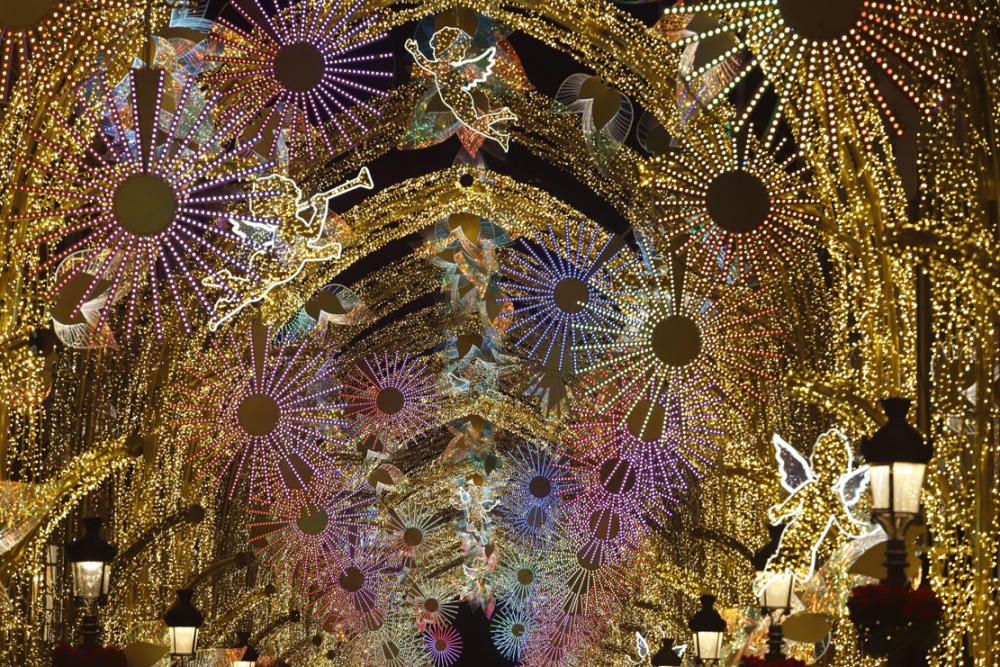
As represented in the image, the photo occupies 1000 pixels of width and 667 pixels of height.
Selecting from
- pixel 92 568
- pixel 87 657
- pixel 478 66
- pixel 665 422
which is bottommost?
pixel 87 657

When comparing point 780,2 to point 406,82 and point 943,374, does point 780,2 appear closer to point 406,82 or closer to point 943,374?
point 943,374

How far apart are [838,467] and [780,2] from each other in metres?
5.05

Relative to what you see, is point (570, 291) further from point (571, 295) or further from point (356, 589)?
point (356, 589)

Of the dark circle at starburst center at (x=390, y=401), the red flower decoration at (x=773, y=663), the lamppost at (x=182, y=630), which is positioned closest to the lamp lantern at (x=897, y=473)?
the red flower decoration at (x=773, y=663)

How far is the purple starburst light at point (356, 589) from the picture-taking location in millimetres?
27811

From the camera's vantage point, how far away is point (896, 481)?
697 cm

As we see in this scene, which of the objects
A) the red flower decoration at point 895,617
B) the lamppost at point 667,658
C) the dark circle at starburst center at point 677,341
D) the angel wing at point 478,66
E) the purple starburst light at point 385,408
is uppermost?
the angel wing at point 478,66

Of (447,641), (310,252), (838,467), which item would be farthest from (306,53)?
(447,641)

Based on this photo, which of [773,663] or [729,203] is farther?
[773,663]

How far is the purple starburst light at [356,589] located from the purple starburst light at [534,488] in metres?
3.31

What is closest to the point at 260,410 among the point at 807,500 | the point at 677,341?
the point at 677,341

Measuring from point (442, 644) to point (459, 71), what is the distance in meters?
31.5

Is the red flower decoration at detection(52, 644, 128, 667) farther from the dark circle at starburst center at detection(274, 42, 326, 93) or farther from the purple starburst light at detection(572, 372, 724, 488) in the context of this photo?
the dark circle at starburst center at detection(274, 42, 326, 93)

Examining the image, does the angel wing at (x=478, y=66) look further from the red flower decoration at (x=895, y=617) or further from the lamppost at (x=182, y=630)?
the red flower decoration at (x=895, y=617)
